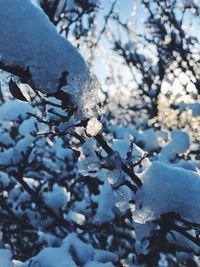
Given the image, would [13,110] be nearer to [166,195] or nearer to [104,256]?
[104,256]

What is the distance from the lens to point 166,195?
1447 millimetres

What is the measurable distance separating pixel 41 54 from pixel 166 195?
74 cm

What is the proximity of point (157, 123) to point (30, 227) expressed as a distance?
2.38 m

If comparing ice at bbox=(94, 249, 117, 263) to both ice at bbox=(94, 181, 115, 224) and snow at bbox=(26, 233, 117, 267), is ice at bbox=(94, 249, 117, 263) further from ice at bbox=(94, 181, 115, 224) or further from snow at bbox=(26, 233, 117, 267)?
ice at bbox=(94, 181, 115, 224)

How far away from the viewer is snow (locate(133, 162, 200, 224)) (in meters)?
1.42

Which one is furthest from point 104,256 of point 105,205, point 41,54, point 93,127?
point 41,54

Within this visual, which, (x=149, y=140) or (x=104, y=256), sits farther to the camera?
(x=149, y=140)

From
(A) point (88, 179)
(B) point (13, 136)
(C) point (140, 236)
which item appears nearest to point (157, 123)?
(A) point (88, 179)

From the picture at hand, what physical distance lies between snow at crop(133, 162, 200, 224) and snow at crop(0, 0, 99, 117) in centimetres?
45

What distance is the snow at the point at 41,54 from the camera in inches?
40.9

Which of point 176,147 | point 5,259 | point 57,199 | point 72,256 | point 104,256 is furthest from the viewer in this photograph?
point 57,199

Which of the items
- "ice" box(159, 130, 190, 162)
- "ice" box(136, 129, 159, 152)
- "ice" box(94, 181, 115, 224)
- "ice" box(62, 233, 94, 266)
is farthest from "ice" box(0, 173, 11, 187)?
"ice" box(94, 181, 115, 224)

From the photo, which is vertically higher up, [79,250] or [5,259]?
[5,259]

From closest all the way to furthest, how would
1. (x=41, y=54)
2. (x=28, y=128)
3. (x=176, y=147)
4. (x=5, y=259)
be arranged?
1. (x=41, y=54)
2. (x=5, y=259)
3. (x=176, y=147)
4. (x=28, y=128)
